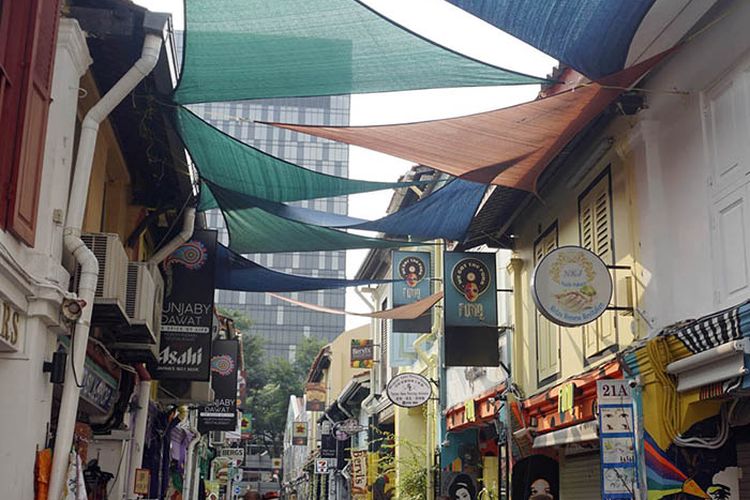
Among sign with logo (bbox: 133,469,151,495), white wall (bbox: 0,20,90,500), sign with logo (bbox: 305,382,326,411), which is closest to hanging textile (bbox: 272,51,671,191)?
white wall (bbox: 0,20,90,500)

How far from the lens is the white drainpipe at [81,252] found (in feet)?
23.0

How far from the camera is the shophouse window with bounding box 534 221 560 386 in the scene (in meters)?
12.4

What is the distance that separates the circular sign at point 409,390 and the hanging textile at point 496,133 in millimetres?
8434

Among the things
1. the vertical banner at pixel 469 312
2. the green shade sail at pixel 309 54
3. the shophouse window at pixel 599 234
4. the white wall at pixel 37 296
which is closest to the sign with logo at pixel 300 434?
the vertical banner at pixel 469 312

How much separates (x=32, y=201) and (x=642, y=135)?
5.79 m

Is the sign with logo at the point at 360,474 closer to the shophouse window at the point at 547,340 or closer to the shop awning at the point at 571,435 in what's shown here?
the shophouse window at the point at 547,340

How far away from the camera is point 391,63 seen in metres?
7.71

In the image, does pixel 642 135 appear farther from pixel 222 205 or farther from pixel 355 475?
pixel 355 475

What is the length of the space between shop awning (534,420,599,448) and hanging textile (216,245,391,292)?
3040mm

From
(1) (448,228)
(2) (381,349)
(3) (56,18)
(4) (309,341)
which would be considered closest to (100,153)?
(3) (56,18)

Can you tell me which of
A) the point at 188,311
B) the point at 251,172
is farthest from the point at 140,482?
the point at 251,172

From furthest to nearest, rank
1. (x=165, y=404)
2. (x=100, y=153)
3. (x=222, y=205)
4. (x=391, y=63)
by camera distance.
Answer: (x=165, y=404) < (x=222, y=205) < (x=100, y=153) < (x=391, y=63)

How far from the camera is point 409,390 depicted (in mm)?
17266

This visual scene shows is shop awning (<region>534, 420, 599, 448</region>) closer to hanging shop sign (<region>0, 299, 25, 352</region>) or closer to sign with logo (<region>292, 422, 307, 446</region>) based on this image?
hanging shop sign (<region>0, 299, 25, 352</region>)
